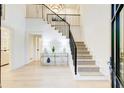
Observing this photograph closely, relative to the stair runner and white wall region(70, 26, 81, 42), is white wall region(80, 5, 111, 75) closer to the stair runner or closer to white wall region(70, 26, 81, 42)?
the stair runner

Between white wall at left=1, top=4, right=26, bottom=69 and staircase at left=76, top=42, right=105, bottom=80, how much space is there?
3.12m

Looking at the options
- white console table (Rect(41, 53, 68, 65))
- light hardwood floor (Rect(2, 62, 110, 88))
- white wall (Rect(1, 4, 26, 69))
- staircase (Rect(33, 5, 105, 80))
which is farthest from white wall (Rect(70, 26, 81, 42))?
light hardwood floor (Rect(2, 62, 110, 88))

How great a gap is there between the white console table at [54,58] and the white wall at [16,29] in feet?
5.43

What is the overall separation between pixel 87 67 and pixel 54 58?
5.39 m

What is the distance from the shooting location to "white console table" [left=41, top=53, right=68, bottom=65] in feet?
41.3

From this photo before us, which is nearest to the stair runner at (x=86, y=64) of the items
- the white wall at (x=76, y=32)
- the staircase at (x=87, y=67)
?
the staircase at (x=87, y=67)

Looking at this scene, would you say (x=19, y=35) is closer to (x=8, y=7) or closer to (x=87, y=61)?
(x=8, y=7)

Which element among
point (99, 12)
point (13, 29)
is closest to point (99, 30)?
point (99, 12)

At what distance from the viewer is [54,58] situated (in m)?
13.0

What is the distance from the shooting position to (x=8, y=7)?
9.04m

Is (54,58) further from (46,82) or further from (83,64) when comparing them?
(46,82)

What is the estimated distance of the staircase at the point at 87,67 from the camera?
7090 millimetres

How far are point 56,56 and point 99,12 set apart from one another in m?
5.72
